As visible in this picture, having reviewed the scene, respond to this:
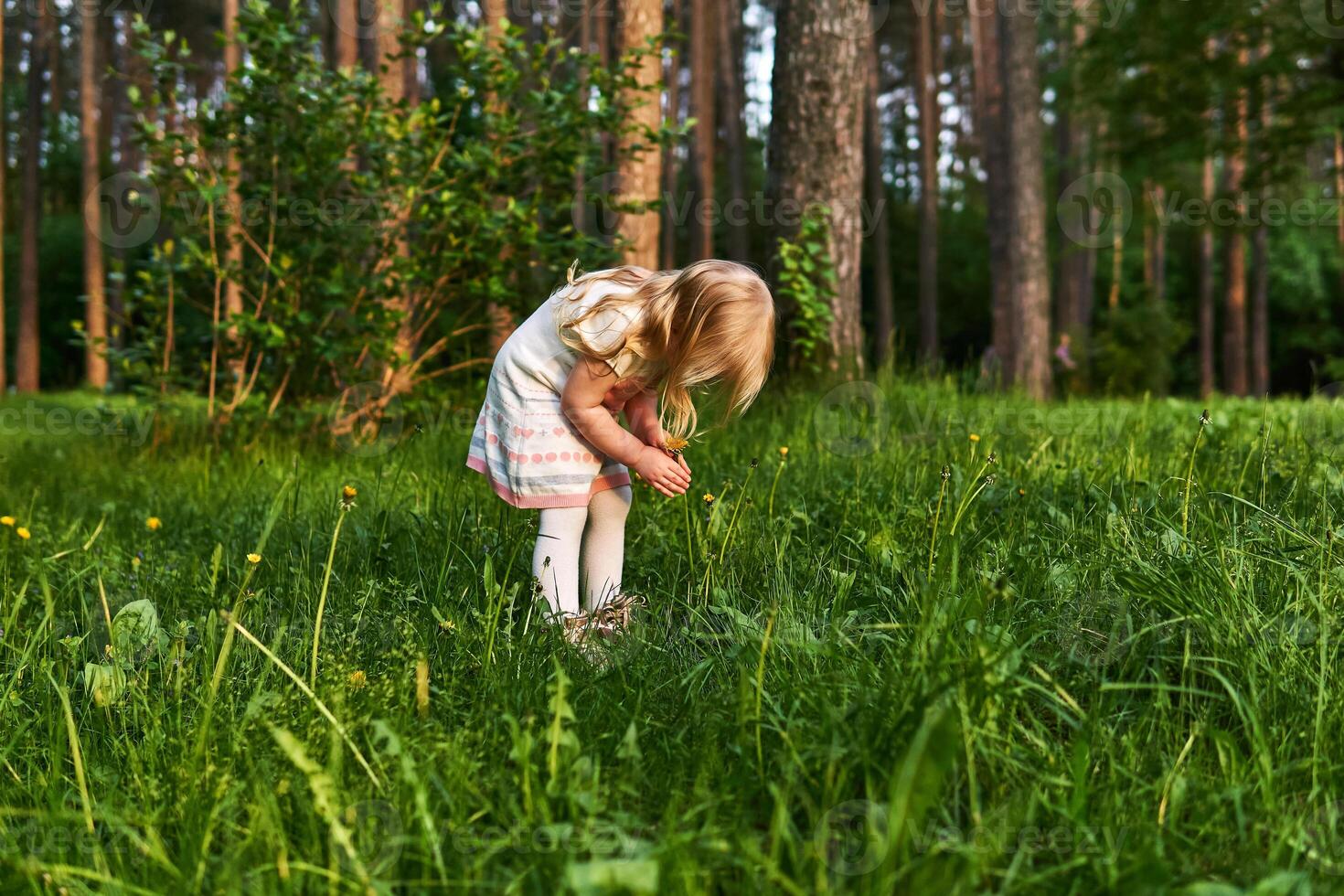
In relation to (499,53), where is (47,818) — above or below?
below

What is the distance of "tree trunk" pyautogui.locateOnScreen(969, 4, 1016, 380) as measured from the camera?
1198 centimetres

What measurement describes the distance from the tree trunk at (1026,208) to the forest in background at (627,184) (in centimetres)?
3

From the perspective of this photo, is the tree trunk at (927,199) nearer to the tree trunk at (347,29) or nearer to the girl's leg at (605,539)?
the tree trunk at (347,29)

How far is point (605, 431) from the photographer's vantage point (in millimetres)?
2516

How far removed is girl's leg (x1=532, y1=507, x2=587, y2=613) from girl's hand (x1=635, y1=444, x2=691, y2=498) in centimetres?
28

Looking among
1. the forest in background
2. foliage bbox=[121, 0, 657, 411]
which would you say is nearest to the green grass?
foliage bbox=[121, 0, 657, 411]

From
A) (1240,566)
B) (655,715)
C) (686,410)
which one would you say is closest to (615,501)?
(686,410)

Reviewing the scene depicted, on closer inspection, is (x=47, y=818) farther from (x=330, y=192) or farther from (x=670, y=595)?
(x=330, y=192)

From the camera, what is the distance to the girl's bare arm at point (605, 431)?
2455 millimetres

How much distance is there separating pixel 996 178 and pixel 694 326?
41.1ft

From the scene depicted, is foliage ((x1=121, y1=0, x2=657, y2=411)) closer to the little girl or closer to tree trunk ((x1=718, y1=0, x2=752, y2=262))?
the little girl

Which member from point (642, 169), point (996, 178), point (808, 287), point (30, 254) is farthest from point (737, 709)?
point (30, 254)

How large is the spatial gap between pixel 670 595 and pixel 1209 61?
12737 millimetres

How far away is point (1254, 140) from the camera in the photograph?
40.2 ft
